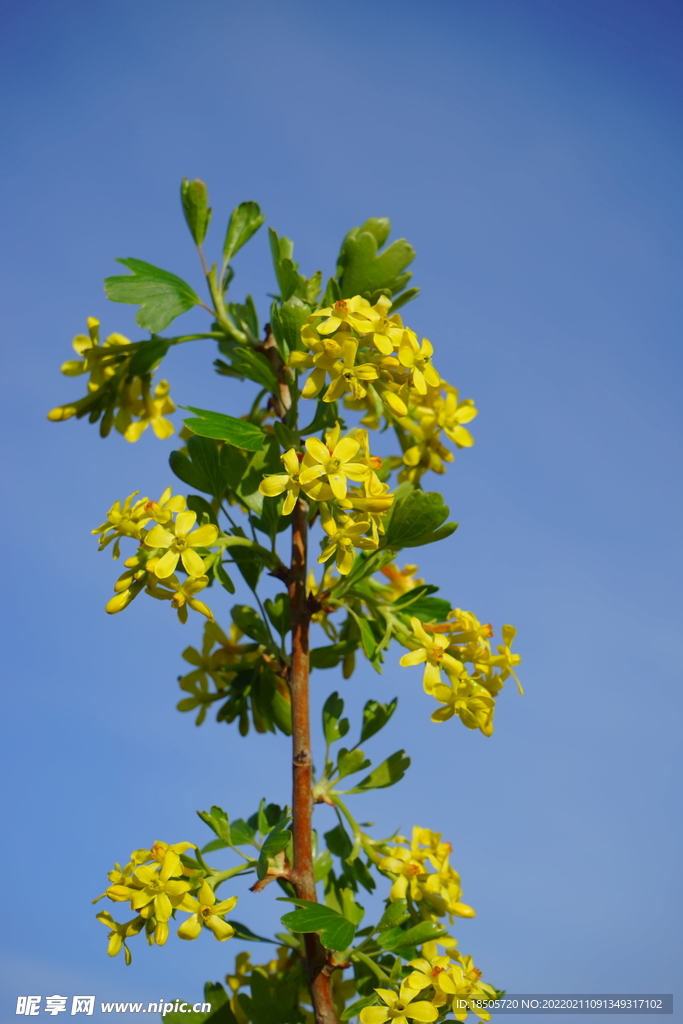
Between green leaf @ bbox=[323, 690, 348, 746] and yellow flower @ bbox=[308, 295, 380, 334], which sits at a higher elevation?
yellow flower @ bbox=[308, 295, 380, 334]

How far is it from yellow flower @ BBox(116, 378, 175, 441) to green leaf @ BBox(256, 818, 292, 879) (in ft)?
4.01

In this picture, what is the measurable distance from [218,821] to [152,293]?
1320mm

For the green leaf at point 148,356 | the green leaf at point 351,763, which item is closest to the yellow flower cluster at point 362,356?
the green leaf at point 148,356

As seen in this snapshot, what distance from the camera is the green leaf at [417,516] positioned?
189cm

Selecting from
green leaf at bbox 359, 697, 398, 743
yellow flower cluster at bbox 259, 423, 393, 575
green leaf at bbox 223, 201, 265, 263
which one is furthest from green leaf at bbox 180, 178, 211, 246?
green leaf at bbox 359, 697, 398, 743

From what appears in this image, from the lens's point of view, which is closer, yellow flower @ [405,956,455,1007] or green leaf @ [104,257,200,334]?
yellow flower @ [405,956,455,1007]

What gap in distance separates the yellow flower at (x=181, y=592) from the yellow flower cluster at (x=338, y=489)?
0.78ft

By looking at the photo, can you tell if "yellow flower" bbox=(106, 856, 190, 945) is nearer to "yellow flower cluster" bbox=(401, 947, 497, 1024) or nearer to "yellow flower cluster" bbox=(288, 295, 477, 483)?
"yellow flower cluster" bbox=(401, 947, 497, 1024)

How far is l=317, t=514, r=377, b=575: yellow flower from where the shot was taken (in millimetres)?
1632

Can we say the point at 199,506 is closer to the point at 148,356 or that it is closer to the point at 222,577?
the point at 222,577

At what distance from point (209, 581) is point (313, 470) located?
360 mm

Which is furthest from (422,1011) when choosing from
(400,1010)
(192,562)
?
(192,562)

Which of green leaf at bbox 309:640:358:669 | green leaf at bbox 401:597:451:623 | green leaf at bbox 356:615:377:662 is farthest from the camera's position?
green leaf at bbox 309:640:358:669

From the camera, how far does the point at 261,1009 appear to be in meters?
1.87
